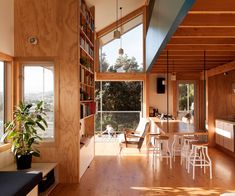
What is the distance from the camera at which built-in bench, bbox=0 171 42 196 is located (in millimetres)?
2869

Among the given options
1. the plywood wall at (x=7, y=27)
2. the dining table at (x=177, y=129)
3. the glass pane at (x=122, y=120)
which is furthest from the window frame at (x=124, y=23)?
the plywood wall at (x=7, y=27)

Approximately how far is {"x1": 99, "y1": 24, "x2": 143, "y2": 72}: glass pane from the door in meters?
1.69

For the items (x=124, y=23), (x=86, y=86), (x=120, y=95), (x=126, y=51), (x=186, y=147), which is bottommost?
(x=186, y=147)

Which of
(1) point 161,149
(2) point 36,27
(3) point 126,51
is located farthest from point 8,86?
(3) point 126,51

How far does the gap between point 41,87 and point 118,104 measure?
547cm

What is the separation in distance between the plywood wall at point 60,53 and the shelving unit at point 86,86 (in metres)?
0.47

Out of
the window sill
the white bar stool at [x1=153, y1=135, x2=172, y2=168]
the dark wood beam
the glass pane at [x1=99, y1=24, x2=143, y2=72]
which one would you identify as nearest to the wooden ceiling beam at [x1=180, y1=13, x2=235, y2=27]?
the dark wood beam

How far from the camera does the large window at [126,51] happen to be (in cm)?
905

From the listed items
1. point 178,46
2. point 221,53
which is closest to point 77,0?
point 178,46

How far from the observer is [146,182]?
4.73 metres

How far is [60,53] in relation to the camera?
4.71 metres

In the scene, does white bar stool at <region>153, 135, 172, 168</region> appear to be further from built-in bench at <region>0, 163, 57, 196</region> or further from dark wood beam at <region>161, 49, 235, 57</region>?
built-in bench at <region>0, 163, 57, 196</region>

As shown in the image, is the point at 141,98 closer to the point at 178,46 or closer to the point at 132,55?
the point at 132,55

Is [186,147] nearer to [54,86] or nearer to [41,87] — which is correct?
[54,86]
